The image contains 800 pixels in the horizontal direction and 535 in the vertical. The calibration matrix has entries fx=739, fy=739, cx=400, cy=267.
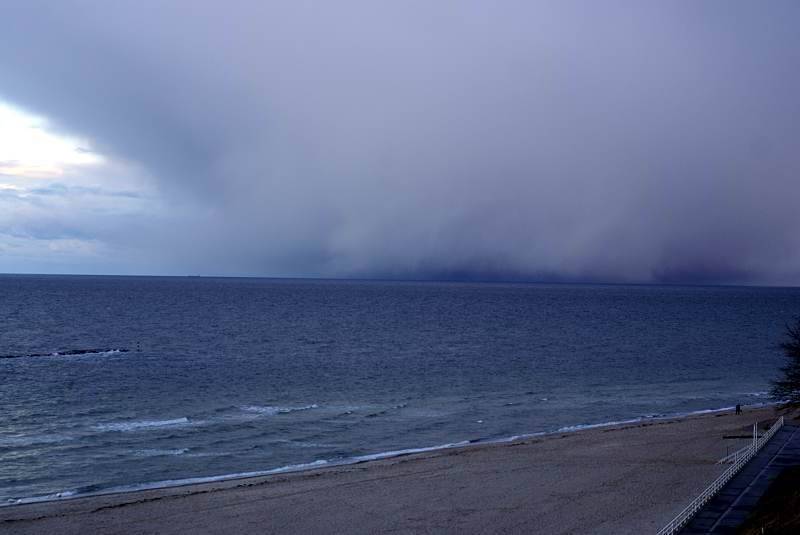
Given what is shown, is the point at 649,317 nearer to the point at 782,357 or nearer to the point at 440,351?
the point at 782,357

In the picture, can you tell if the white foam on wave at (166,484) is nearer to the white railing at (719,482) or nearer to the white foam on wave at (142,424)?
the white foam on wave at (142,424)

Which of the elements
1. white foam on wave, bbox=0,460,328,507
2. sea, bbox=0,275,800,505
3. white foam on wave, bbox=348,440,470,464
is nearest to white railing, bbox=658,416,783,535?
sea, bbox=0,275,800,505

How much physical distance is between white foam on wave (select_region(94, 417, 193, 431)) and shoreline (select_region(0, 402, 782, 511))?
430 inches

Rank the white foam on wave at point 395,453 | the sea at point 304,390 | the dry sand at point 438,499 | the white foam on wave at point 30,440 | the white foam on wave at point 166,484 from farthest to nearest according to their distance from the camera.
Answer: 1. the white foam on wave at point 30,440
2. the white foam on wave at point 395,453
3. the sea at point 304,390
4. the white foam on wave at point 166,484
5. the dry sand at point 438,499

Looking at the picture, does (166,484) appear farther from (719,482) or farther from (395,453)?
(719,482)

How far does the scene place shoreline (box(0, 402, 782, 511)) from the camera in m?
31.0

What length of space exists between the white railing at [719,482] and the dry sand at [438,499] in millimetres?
1325

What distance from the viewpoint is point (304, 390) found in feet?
191

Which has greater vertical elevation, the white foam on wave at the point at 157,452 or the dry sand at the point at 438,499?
the white foam on wave at the point at 157,452

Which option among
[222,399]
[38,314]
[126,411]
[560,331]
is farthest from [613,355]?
[38,314]

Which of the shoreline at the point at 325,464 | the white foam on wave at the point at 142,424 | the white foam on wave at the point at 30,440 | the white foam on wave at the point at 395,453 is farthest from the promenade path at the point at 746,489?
the white foam on wave at the point at 30,440

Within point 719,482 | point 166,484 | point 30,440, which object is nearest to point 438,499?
point 719,482

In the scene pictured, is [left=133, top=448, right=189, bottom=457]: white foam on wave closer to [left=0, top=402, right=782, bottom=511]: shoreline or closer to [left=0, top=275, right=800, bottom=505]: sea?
[left=0, top=275, right=800, bottom=505]: sea

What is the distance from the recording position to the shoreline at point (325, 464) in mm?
30969
